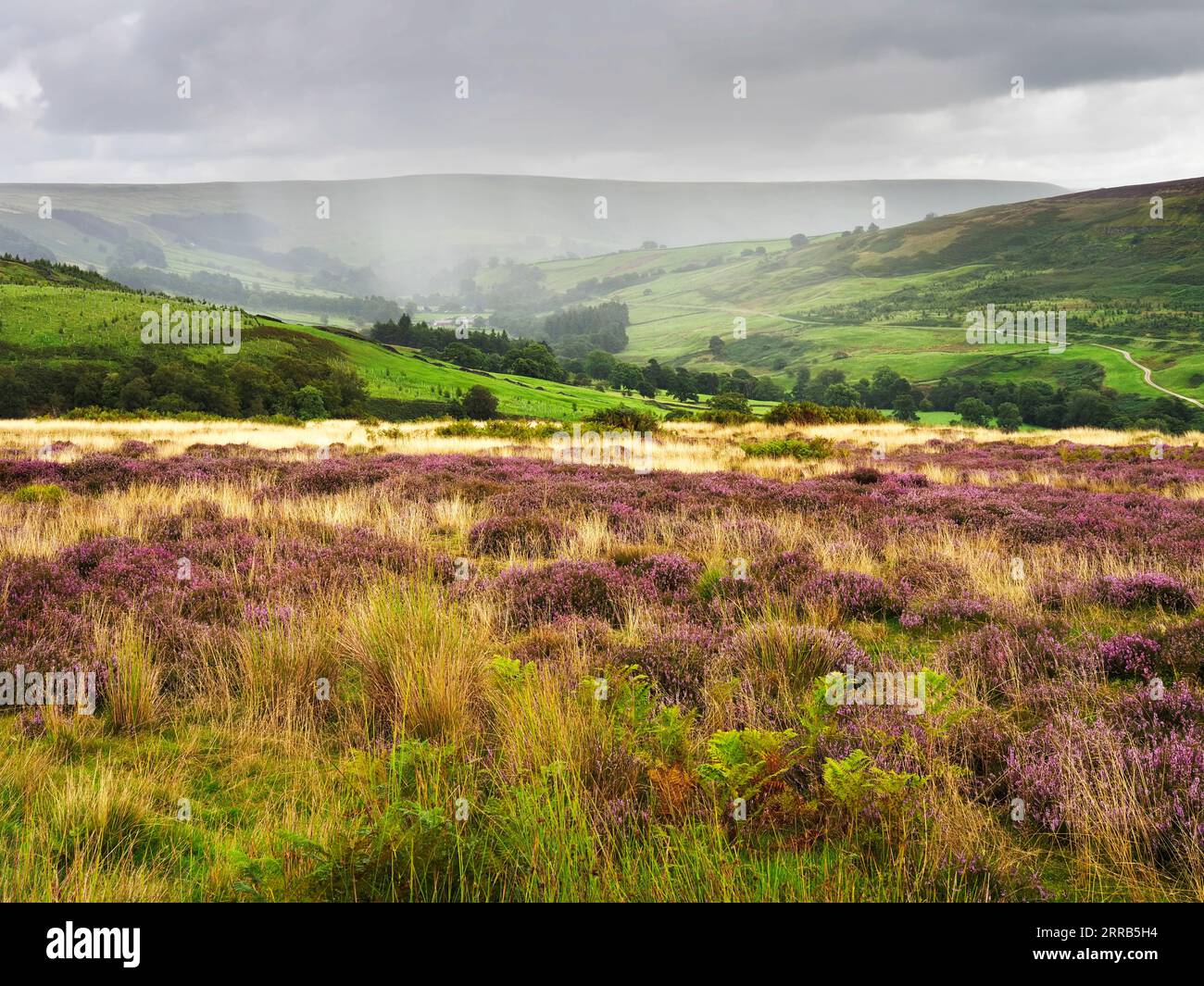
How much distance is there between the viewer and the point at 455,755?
136 inches

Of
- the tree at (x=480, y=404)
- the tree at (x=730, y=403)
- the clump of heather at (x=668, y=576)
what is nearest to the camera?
the clump of heather at (x=668, y=576)

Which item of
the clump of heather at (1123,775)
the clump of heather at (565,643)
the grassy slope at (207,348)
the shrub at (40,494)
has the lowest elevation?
the clump of heather at (1123,775)

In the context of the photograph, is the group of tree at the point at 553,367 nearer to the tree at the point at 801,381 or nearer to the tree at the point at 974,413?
the tree at the point at 801,381

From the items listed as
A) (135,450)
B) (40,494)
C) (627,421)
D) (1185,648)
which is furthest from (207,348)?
(1185,648)

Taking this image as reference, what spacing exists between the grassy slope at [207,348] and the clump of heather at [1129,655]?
61.5 metres

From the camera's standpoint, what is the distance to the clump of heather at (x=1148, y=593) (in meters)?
6.10

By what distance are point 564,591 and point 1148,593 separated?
557 cm

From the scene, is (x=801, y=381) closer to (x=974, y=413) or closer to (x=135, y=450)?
(x=974, y=413)

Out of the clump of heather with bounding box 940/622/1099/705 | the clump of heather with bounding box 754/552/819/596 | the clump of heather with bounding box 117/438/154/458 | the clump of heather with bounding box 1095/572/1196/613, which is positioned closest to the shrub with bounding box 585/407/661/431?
the clump of heather with bounding box 117/438/154/458

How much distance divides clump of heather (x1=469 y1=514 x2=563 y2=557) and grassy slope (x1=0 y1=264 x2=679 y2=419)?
56.6 meters

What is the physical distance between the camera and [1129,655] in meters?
4.63

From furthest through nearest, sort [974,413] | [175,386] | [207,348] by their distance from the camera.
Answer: [974,413]
[207,348]
[175,386]

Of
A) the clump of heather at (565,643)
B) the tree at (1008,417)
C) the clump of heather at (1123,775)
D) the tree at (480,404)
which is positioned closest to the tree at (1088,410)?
the tree at (1008,417)

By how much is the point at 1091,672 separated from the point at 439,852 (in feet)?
14.2
